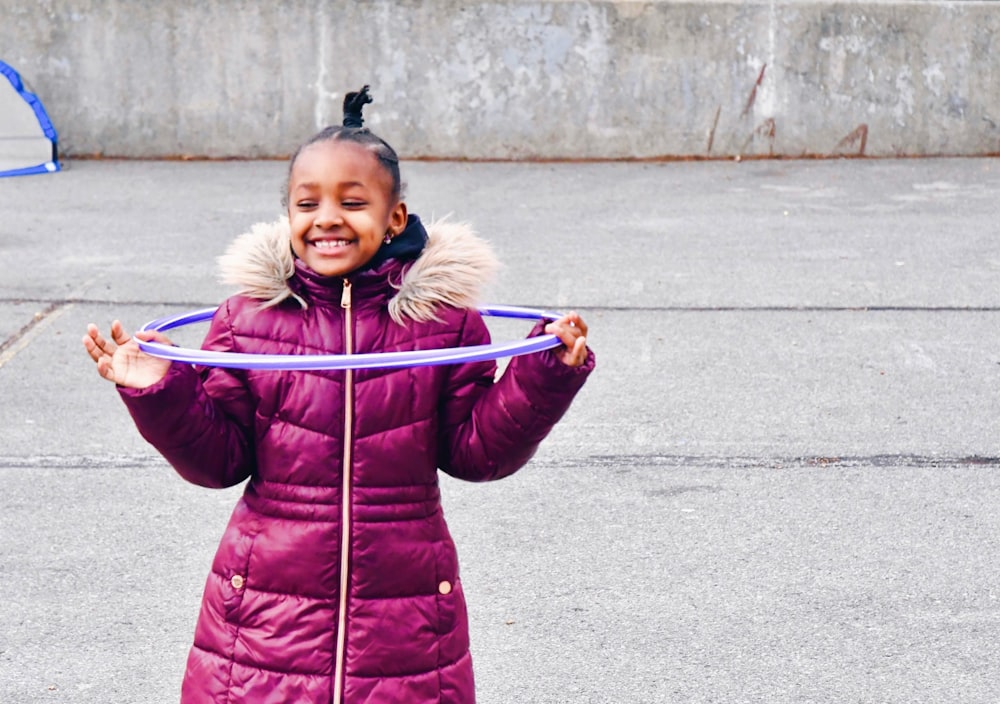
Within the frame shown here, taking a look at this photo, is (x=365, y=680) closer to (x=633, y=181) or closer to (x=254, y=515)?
(x=254, y=515)

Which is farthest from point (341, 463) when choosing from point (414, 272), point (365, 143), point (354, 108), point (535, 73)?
point (535, 73)

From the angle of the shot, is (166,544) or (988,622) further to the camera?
(166,544)

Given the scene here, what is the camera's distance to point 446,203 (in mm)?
10555

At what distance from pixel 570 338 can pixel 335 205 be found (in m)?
0.50

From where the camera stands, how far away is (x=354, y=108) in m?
2.87

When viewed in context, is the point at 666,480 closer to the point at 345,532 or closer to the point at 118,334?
the point at 345,532

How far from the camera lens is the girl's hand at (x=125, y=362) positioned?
261 cm

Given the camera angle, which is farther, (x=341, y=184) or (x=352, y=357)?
(x=341, y=184)

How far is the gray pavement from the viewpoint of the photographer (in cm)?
421

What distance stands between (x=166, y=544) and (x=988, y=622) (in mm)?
2629

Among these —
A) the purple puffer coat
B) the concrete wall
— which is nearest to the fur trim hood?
the purple puffer coat

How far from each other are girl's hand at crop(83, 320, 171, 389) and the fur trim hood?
0.25m

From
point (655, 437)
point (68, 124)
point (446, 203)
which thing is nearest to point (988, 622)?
point (655, 437)

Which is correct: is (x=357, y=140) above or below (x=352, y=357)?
above
